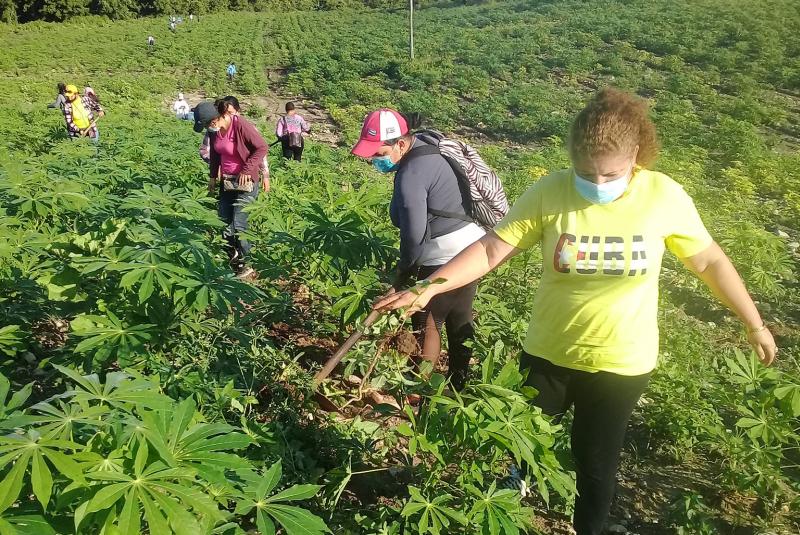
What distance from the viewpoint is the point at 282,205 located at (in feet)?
14.1

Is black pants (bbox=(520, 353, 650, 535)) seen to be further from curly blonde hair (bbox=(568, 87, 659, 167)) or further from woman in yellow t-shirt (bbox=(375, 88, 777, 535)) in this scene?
curly blonde hair (bbox=(568, 87, 659, 167))

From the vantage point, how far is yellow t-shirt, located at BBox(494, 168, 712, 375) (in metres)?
1.68

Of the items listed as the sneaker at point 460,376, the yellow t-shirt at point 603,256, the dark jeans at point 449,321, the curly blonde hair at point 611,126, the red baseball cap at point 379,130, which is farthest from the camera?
the sneaker at point 460,376

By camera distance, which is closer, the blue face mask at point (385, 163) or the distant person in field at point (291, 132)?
the blue face mask at point (385, 163)

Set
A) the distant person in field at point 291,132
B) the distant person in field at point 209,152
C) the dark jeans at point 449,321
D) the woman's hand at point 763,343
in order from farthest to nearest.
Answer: the distant person in field at point 291,132 → the distant person in field at point 209,152 → the dark jeans at point 449,321 → the woman's hand at point 763,343

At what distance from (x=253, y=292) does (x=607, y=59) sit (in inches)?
767

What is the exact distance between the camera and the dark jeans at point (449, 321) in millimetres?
2662

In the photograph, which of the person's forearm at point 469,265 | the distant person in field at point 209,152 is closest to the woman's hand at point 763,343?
the person's forearm at point 469,265

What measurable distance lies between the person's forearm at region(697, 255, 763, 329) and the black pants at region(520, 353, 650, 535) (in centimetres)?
35

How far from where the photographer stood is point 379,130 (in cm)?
243

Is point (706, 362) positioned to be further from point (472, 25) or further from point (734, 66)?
point (472, 25)

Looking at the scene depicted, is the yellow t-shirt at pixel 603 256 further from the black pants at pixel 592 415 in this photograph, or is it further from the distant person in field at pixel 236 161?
the distant person in field at pixel 236 161

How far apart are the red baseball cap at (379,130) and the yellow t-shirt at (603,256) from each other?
816 millimetres

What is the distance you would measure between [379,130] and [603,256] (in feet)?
3.81
